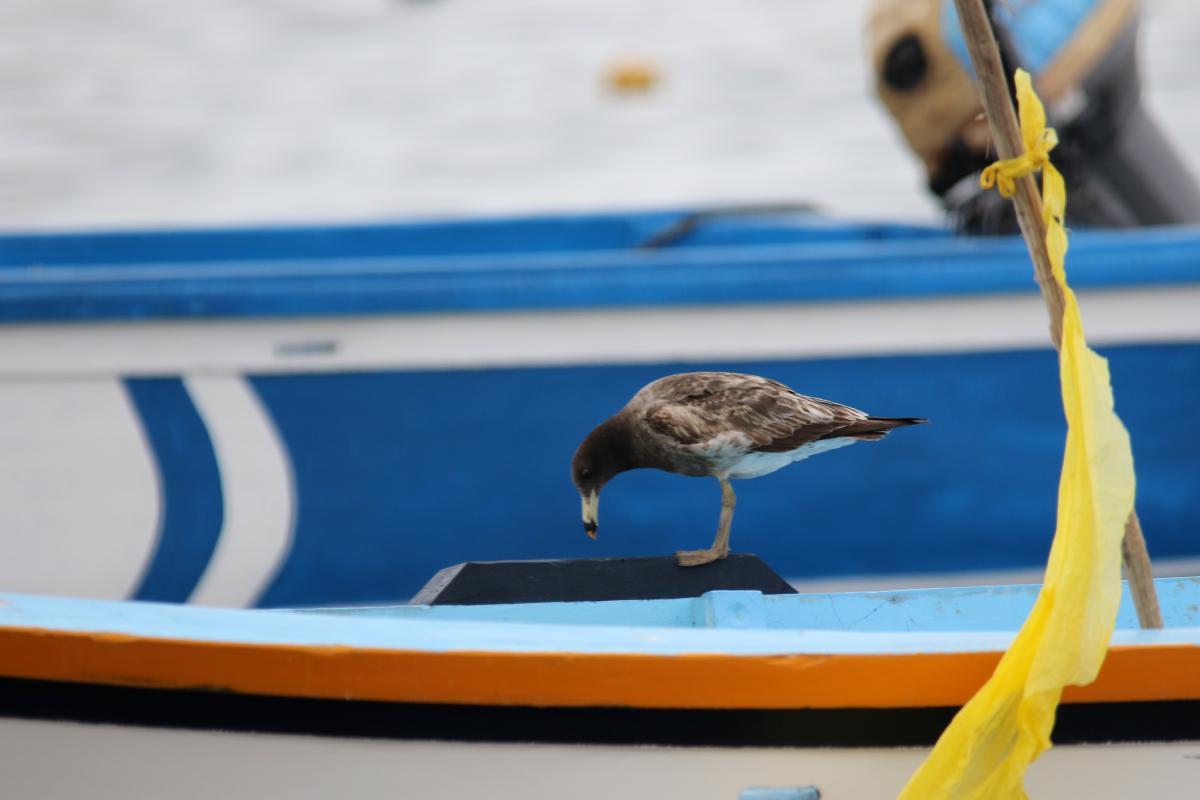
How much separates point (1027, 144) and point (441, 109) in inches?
699

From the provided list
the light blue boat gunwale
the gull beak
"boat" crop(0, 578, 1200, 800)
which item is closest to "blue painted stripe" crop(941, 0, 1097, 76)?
the gull beak

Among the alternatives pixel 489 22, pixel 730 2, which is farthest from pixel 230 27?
pixel 730 2

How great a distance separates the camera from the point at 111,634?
246cm

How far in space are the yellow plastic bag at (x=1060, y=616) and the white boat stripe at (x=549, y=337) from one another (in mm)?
2408

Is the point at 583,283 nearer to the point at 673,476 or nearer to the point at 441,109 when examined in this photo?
the point at 673,476

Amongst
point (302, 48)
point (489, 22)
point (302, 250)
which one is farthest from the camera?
point (489, 22)

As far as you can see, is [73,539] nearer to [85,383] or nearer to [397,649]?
[85,383]

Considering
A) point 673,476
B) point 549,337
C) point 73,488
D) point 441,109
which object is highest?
point 441,109

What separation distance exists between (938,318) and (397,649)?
2909mm

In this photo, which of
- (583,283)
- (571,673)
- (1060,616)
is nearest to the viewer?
(1060,616)

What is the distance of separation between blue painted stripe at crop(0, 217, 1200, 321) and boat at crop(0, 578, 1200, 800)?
7.39ft

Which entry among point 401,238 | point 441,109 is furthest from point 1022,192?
point 441,109

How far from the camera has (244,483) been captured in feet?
16.0

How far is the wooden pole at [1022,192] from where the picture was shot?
2.39m
